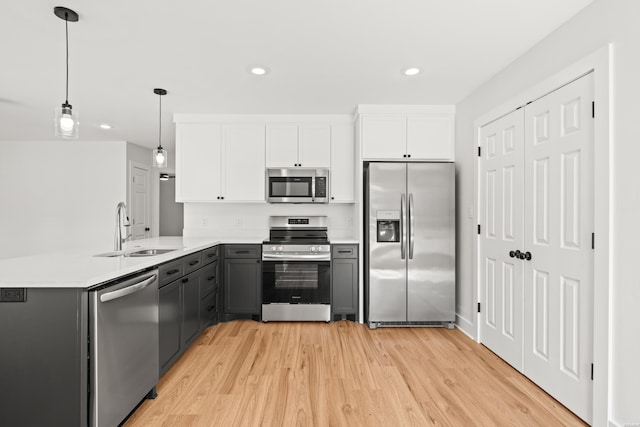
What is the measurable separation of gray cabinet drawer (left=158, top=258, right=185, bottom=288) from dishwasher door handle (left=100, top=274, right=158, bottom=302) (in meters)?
0.19

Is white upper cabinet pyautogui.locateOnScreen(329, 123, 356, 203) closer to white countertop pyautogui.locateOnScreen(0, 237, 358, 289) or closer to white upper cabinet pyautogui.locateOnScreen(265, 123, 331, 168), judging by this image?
white upper cabinet pyautogui.locateOnScreen(265, 123, 331, 168)

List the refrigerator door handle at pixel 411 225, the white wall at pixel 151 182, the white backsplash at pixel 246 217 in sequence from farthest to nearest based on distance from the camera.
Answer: the white wall at pixel 151 182 → the white backsplash at pixel 246 217 → the refrigerator door handle at pixel 411 225

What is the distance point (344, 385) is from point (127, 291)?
153 cm

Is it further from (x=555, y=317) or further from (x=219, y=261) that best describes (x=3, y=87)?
(x=555, y=317)

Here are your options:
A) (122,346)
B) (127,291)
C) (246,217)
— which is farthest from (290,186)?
(122,346)

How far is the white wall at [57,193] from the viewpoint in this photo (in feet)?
17.2

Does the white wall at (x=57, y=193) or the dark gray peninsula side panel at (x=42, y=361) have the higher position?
the white wall at (x=57, y=193)

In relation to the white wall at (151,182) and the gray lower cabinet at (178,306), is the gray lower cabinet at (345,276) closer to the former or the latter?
the gray lower cabinet at (178,306)

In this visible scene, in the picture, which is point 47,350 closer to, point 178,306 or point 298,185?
point 178,306

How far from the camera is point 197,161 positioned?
3951 millimetres

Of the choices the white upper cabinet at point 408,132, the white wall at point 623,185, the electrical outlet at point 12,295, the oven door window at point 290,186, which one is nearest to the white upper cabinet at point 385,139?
the white upper cabinet at point 408,132

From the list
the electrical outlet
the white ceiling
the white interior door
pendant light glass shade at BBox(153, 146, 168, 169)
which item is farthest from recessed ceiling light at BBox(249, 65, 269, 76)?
the white interior door

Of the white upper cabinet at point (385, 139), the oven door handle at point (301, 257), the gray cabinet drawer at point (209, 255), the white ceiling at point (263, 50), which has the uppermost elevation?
the white ceiling at point (263, 50)

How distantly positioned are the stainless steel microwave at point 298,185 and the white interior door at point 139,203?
10.2 ft
